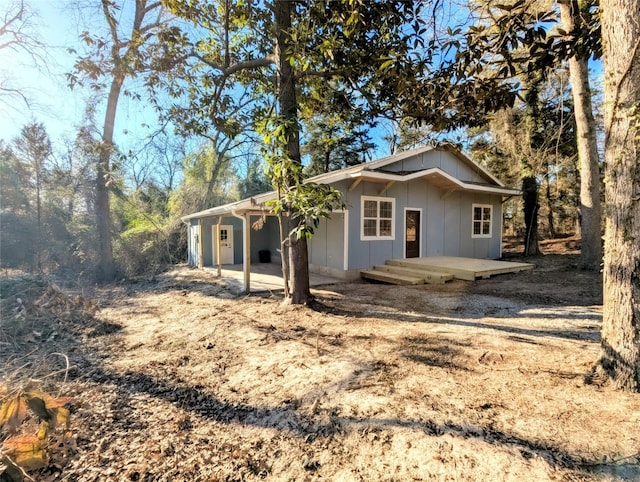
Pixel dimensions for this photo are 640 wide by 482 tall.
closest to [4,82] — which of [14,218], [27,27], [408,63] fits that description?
[27,27]

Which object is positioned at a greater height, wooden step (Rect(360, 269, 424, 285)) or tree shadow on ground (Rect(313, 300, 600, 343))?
wooden step (Rect(360, 269, 424, 285))

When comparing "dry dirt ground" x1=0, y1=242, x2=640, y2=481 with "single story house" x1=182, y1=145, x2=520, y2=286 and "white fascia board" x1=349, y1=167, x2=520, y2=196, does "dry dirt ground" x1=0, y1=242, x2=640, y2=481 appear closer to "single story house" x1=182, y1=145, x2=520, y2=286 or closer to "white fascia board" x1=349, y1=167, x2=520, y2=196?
"single story house" x1=182, y1=145, x2=520, y2=286

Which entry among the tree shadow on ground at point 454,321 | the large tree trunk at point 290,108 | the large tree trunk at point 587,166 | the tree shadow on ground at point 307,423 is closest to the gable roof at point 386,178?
the large tree trunk at point 290,108

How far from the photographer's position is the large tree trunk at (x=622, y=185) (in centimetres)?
264

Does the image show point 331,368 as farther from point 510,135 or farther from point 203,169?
point 203,169

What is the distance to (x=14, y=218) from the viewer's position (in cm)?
1377

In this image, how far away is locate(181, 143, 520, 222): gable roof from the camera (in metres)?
8.26

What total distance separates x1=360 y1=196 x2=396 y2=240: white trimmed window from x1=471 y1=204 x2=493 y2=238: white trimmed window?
4.53 meters

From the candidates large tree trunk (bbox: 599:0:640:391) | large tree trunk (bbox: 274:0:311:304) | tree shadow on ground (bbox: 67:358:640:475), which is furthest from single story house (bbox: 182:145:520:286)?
large tree trunk (bbox: 599:0:640:391)

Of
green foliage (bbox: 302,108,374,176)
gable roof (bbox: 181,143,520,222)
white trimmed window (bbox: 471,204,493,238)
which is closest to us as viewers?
gable roof (bbox: 181,143,520,222)

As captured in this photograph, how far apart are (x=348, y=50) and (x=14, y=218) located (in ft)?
51.9

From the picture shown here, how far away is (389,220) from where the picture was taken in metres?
10.7

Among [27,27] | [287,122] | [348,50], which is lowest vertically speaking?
[287,122]

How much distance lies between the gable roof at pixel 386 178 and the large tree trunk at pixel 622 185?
4.98 meters
